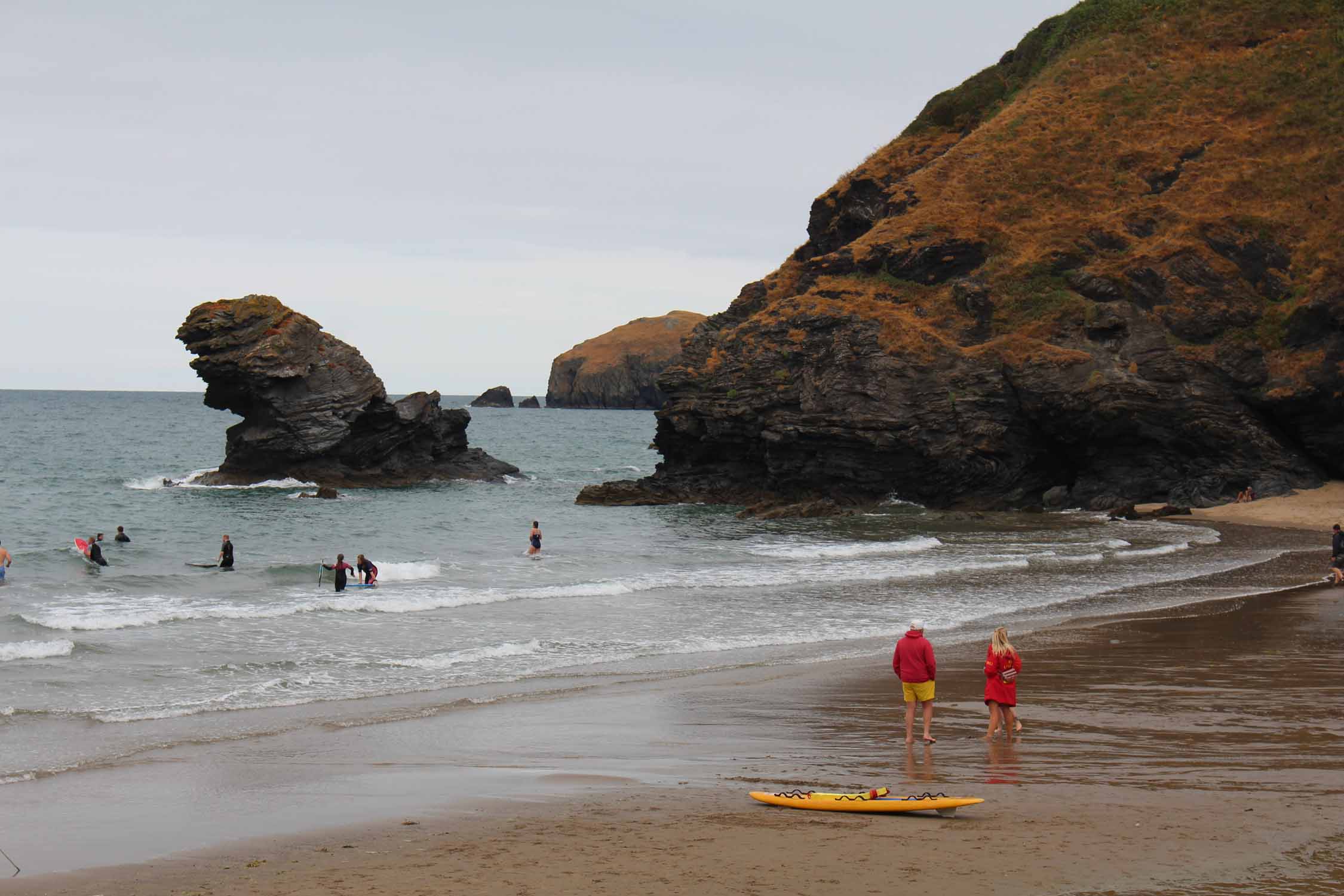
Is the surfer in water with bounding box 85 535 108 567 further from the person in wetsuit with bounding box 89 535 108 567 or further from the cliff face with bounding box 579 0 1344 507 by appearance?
the cliff face with bounding box 579 0 1344 507

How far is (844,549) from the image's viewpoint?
121ft

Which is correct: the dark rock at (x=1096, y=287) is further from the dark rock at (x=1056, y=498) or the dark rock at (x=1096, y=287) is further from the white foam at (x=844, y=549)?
the white foam at (x=844, y=549)

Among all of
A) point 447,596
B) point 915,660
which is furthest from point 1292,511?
point 915,660

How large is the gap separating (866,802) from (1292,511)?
38724 mm

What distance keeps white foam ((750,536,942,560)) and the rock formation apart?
28.0 meters

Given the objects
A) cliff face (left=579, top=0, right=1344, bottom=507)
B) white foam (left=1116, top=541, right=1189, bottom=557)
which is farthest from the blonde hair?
cliff face (left=579, top=0, right=1344, bottom=507)

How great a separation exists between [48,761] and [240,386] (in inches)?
1777

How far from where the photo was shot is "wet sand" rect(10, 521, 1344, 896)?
7.93 meters

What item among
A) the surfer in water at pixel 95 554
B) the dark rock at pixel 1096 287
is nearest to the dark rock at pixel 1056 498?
the dark rock at pixel 1096 287

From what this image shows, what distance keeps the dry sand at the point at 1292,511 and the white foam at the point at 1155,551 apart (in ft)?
22.3

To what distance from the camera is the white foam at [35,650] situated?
18516mm

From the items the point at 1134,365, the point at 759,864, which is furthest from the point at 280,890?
the point at 1134,365

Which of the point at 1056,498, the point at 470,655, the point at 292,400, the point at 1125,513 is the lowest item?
the point at 470,655

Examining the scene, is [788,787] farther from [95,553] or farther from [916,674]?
[95,553]
